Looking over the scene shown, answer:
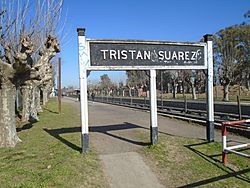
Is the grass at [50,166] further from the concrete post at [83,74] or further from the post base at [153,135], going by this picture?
the post base at [153,135]

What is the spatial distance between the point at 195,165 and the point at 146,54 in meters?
3.49

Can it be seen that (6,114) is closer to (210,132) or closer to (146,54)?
(146,54)

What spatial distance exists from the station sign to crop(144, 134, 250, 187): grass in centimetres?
246

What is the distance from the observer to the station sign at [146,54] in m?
7.91

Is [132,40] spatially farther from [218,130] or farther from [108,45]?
[218,130]

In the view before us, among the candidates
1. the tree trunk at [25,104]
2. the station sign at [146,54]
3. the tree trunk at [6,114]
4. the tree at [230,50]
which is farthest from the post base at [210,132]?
the tree at [230,50]

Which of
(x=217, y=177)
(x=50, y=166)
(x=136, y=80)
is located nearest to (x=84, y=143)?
(x=50, y=166)

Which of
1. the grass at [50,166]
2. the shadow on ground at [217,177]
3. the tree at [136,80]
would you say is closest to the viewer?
the grass at [50,166]

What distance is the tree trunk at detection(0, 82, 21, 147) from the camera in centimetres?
887

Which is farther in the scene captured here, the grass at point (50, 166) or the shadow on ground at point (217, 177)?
the shadow on ground at point (217, 177)

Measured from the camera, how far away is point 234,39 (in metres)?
41.5

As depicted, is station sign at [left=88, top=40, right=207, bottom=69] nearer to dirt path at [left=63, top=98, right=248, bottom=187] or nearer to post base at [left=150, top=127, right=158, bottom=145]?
post base at [left=150, top=127, right=158, bottom=145]

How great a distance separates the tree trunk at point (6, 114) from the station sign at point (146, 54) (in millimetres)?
3113

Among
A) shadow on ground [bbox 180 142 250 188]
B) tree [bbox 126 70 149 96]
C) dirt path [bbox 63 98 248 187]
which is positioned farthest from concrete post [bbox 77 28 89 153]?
tree [bbox 126 70 149 96]
